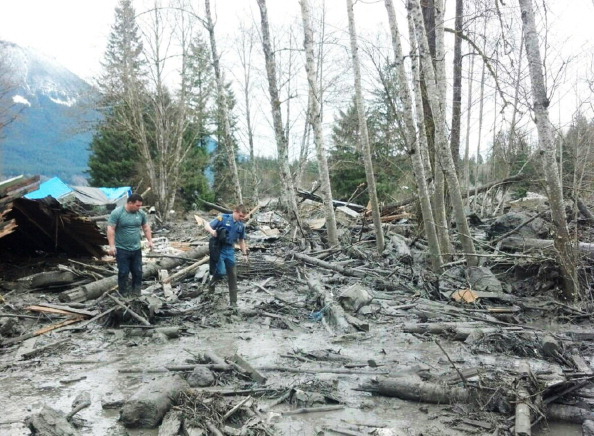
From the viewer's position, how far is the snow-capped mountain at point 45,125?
28.0 m

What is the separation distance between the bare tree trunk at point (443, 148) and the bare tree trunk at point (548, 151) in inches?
78.1

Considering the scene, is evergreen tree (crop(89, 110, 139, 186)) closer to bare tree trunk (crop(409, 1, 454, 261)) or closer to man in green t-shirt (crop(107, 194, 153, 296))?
bare tree trunk (crop(409, 1, 454, 261))

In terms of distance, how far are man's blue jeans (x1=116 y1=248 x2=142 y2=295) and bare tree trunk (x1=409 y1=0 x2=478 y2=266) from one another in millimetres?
6525

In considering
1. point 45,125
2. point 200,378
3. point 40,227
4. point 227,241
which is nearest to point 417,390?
point 200,378

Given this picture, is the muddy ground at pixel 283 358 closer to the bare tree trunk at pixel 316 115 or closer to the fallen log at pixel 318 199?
the bare tree trunk at pixel 316 115

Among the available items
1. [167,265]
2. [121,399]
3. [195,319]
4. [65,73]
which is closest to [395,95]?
[167,265]

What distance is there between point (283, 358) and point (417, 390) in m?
1.94

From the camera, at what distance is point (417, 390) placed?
15.4 ft

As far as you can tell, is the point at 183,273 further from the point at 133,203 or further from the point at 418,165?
the point at 418,165

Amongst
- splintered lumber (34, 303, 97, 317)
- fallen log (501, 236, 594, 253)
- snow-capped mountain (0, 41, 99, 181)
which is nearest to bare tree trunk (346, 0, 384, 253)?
fallen log (501, 236, 594, 253)

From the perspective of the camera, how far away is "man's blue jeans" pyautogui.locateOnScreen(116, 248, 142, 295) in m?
8.09

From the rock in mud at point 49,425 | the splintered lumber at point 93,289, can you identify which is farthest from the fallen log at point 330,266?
the rock in mud at point 49,425

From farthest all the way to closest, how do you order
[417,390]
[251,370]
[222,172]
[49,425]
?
[222,172] < [251,370] < [417,390] < [49,425]

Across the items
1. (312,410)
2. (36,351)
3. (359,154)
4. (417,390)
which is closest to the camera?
(312,410)
